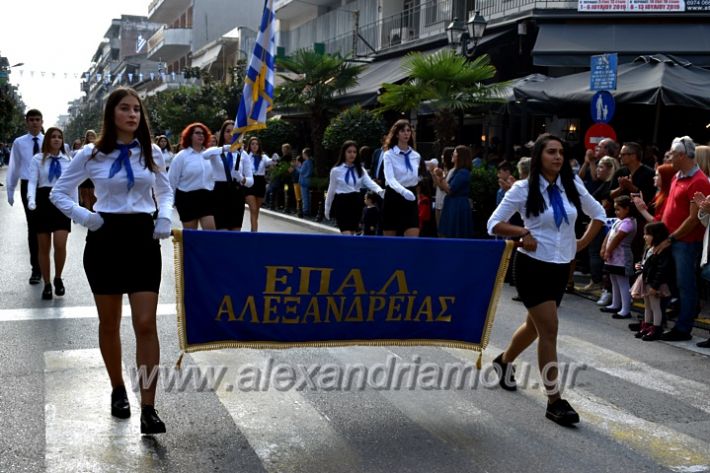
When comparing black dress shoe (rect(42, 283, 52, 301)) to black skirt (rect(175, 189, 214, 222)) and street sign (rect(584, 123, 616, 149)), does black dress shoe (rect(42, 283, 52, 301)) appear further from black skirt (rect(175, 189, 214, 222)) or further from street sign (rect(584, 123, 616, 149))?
street sign (rect(584, 123, 616, 149))

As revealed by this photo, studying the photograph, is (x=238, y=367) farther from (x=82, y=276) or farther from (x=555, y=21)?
(x=555, y=21)

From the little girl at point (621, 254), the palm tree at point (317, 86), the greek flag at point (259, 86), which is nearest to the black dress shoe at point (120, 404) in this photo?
the greek flag at point (259, 86)

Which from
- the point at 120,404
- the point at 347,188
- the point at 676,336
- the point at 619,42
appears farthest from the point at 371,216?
the point at 619,42

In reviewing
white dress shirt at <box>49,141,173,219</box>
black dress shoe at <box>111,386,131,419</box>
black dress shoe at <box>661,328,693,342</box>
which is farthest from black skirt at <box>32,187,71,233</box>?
black dress shoe at <box>661,328,693,342</box>

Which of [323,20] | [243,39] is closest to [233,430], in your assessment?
[323,20]

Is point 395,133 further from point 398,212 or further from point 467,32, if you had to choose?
point 467,32

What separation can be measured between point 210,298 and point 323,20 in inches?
1317

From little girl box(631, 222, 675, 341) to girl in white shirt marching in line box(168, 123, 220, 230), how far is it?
503cm

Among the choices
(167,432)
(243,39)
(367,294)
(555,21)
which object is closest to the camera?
(167,432)

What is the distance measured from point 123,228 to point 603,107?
958 centimetres

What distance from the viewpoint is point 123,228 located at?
5.17 metres

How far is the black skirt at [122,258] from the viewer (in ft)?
16.8

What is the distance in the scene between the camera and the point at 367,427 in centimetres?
532

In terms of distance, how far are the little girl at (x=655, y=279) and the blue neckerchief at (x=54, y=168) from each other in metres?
6.34
